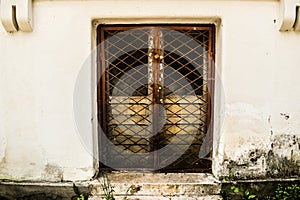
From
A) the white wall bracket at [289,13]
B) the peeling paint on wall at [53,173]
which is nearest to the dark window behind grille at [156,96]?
the peeling paint on wall at [53,173]

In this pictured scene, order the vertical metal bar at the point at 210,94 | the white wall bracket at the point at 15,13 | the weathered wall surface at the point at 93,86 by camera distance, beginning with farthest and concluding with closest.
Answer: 1. the vertical metal bar at the point at 210,94
2. the weathered wall surface at the point at 93,86
3. the white wall bracket at the point at 15,13

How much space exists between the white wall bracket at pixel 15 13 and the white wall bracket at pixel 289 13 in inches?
113

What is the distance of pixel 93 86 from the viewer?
4.47 metres

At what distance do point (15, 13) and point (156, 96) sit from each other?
1.92m

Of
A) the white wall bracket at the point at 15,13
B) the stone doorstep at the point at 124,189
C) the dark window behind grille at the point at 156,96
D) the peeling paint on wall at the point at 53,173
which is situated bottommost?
the stone doorstep at the point at 124,189

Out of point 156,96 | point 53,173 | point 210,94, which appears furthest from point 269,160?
point 53,173

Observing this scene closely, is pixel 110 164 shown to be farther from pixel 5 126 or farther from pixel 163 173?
pixel 5 126

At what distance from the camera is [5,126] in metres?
4.41

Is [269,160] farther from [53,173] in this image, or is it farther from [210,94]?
[53,173]

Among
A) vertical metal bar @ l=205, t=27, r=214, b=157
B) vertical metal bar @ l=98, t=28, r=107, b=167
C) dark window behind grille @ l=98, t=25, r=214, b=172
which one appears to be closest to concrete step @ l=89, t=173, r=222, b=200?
dark window behind grille @ l=98, t=25, r=214, b=172

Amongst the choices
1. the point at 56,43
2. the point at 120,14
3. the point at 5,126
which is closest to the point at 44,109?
the point at 5,126

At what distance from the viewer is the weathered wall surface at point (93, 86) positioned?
422cm

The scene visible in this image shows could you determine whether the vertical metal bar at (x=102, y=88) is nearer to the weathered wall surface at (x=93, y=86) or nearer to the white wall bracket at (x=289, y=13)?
the weathered wall surface at (x=93, y=86)

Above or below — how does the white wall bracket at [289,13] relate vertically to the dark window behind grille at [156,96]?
above
